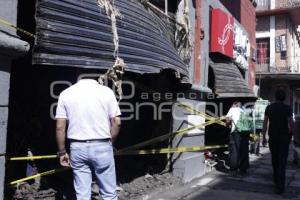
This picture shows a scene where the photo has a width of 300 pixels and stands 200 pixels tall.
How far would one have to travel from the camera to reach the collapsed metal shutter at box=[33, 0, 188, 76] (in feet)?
14.1

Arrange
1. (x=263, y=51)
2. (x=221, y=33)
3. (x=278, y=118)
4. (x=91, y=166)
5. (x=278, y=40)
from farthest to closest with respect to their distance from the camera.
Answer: (x=263, y=51)
(x=278, y=40)
(x=221, y=33)
(x=278, y=118)
(x=91, y=166)

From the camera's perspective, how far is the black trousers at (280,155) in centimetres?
777

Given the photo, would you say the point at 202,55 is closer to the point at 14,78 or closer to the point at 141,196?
the point at 141,196

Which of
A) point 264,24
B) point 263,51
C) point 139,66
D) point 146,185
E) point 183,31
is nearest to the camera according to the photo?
point 139,66

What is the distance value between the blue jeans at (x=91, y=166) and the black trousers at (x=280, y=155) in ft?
13.7

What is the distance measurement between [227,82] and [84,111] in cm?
696

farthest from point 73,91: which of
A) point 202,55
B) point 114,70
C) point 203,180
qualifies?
point 202,55

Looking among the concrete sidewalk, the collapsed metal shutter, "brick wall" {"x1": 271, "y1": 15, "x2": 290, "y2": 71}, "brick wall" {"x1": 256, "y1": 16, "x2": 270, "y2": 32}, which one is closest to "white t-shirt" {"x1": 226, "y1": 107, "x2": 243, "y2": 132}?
the concrete sidewalk

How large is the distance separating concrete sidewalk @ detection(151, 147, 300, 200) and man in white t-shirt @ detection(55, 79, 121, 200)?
274 centimetres

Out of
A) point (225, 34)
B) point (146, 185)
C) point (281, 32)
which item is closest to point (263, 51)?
point (281, 32)

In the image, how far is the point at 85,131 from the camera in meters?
4.44

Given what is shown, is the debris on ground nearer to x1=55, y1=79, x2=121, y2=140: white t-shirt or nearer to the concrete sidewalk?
the concrete sidewalk

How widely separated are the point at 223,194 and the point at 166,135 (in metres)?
1.50

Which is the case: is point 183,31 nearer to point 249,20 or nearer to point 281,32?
point 249,20
